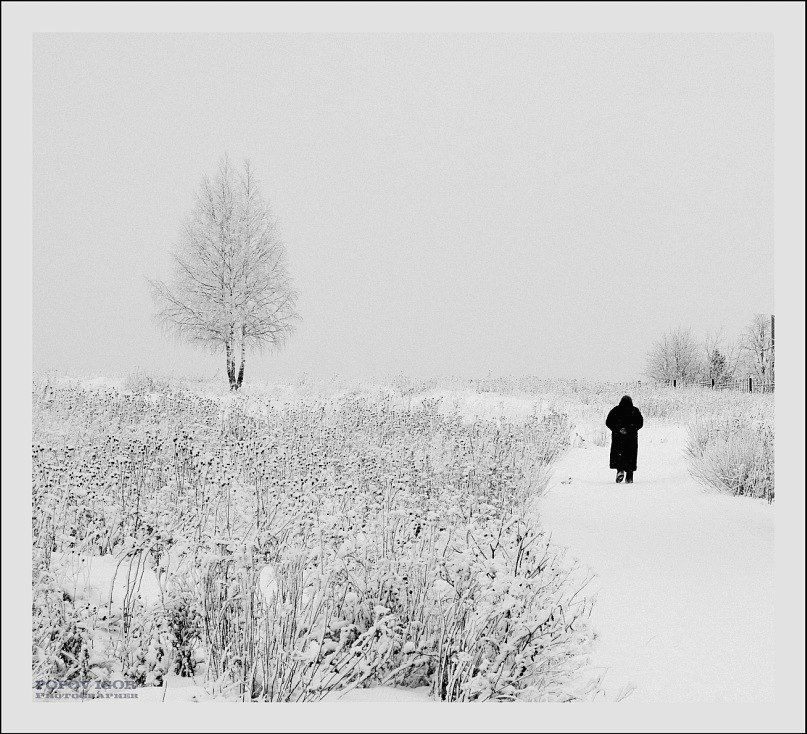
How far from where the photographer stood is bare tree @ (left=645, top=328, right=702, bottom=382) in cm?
1588

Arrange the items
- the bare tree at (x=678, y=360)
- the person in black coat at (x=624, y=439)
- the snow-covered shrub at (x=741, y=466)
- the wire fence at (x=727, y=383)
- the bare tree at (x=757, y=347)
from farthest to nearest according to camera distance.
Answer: the wire fence at (x=727, y=383) → the bare tree at (x=678, y=360) → the bare tree at (x=757, y=347) → the person in black coat at (x=624, y=439) → the snow-covered shrub at (x=741, y=466)

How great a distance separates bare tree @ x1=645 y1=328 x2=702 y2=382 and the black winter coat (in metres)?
6.23

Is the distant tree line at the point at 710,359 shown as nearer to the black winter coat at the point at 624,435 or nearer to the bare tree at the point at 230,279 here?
the black winter coat at the point at 624,435

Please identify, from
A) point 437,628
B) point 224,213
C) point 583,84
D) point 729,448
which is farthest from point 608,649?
point 224,213

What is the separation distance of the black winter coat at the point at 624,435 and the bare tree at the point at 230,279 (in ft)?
29.3

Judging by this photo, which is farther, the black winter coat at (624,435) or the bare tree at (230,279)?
the bare tree at (230,279)

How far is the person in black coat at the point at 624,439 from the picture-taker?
901 cm

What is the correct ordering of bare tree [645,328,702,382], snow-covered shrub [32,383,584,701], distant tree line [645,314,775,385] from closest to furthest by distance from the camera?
snow-covered shrub [32,383,584,701]
distant tree line [645,314,775,385]
bare tree [645,328,702,382]

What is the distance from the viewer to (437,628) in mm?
3088

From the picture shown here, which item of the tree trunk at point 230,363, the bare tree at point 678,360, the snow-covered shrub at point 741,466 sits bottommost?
the snow-covered shrub at point 741,466

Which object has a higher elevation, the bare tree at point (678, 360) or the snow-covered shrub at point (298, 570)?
the bare tree at point (678, 360)

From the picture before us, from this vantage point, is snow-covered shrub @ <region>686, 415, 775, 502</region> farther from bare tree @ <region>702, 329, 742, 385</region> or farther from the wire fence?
the wire fence

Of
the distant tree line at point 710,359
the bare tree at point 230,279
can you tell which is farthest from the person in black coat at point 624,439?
the bare tree at point 230,279

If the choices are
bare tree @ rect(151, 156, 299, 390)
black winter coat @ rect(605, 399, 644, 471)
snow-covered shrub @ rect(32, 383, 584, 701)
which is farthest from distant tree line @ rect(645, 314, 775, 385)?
snow-covered shrub @ rect(32, 383, 584, 701)
